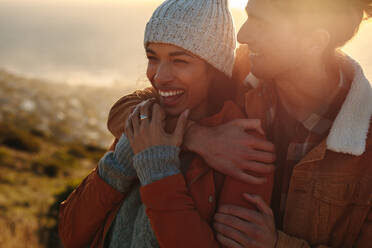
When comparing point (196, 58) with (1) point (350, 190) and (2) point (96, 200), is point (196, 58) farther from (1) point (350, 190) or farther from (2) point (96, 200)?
(1) point (350, 190)

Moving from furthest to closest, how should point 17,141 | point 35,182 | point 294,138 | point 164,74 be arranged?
point 17,141 < point 35,182 < point 294,138 < point 164,74

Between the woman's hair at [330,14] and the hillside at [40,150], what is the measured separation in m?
5.98

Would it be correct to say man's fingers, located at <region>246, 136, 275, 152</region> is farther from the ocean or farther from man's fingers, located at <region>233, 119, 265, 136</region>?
the ocean

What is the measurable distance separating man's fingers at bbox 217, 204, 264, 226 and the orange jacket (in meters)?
0.04

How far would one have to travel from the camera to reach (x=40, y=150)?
17312 mm

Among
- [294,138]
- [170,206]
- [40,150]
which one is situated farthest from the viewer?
[40,150]

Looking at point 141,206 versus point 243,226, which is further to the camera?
point 141,206

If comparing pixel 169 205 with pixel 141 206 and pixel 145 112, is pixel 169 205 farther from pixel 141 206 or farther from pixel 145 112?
pixel 145 112

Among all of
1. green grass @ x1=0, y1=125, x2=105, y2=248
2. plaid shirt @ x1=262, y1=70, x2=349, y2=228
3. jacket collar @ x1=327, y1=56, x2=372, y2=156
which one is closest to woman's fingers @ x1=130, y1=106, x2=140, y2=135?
plaid shirt @ x1=262, y1=70, x2=349, y2=228

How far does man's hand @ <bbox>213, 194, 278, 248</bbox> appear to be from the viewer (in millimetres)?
1982

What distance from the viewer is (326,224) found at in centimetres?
224

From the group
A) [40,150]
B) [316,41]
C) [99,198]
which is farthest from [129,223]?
[40,150]

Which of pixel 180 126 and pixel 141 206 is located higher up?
pixel 180 126

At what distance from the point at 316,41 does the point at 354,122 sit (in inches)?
21.5
